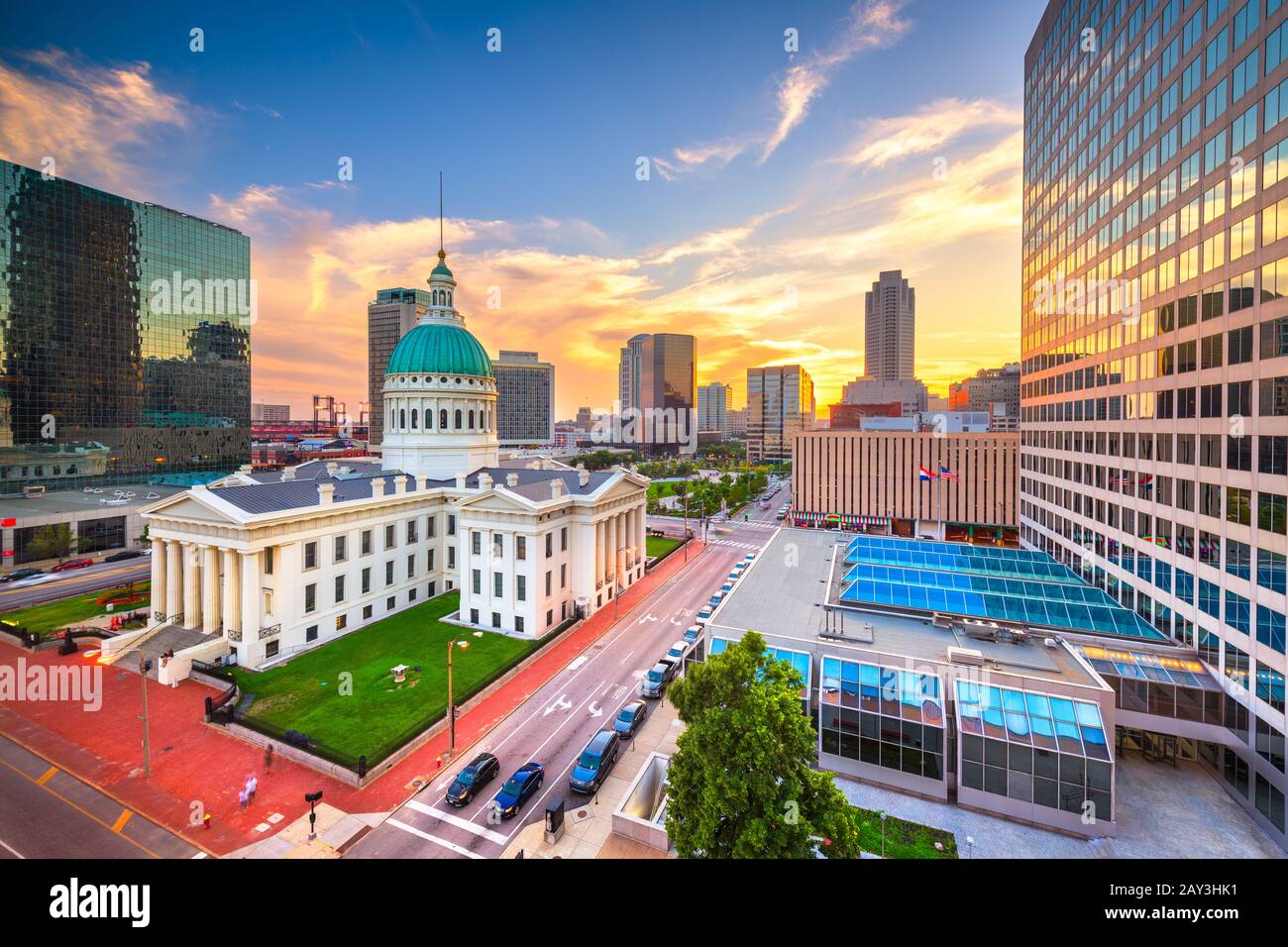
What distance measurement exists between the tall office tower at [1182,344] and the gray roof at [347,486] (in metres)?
41.4

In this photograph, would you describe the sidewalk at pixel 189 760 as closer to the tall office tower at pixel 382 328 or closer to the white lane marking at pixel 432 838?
the white lane marking at pixel 432 838

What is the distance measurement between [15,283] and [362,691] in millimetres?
77989

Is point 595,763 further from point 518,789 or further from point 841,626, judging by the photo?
point 841,626

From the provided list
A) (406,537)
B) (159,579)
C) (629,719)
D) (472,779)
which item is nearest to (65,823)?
(472,779)

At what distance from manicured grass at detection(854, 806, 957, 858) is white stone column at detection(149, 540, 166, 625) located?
168 feet

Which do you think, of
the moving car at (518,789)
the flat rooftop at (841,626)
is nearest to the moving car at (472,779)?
the moving car at (518,789)

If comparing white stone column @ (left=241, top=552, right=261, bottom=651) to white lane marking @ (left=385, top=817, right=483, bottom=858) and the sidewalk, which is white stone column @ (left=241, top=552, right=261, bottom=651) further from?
white lane marking @ (left=385, top=817, right=483, bottom=858)

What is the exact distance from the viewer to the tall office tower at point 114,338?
69.1 meters

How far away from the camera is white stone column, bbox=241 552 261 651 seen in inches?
1543

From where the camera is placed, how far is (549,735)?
1271 inches

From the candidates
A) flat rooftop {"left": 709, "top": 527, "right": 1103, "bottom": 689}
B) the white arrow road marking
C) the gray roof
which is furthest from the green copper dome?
flat rooftop {"left": 709, "top": 527, "right": 1103, "bottom": 689}

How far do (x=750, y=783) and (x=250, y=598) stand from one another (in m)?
37.9

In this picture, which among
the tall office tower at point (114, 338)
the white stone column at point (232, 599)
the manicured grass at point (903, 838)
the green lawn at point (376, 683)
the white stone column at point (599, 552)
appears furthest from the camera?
the tall office tower at point (114, 338)
